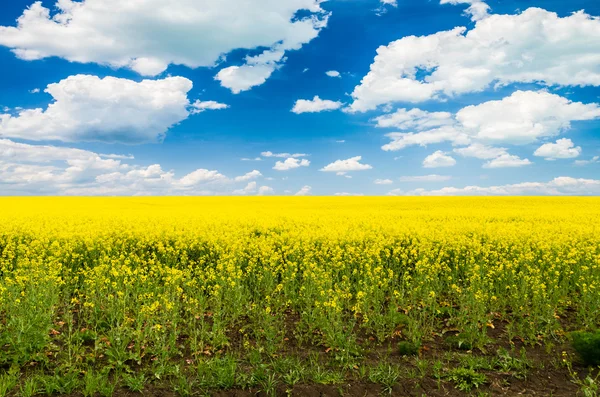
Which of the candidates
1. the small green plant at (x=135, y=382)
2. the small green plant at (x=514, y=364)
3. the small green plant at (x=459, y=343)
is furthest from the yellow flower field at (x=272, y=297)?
the small green plant at (x=514, y=364)

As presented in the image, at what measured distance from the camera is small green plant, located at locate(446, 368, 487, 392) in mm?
6059

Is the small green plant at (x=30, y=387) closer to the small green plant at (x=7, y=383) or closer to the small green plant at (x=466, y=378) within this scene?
the small green plant at (x=7, y=383)

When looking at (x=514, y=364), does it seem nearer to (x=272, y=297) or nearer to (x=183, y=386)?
(x=183, y=386)

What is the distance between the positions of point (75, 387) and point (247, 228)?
34.6ft

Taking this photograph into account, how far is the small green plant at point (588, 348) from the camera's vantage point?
666 cm

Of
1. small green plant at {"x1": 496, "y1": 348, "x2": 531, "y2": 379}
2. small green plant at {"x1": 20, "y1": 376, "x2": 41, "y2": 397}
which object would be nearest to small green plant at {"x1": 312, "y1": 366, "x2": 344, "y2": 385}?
small green plant at {"x1": 496, "y1": 348, "x2": 531, "y2": 379}

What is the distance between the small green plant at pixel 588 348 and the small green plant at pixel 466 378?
1796 mm

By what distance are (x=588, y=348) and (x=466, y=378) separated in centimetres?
209

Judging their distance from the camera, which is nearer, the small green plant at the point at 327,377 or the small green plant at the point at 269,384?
the small green plant at the point at 269,384

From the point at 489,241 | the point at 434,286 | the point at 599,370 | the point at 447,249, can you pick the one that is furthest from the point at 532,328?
the point at 489,241

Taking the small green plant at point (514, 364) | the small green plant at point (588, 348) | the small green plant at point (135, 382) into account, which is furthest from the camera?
the small green plant at point (588, 348)

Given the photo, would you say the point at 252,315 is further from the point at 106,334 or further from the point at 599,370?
the point at 599,370

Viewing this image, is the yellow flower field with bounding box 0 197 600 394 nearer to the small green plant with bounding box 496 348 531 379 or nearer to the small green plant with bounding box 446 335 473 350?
the small green plant with bounding box 446 335 473 350

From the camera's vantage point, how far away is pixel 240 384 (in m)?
5.98
